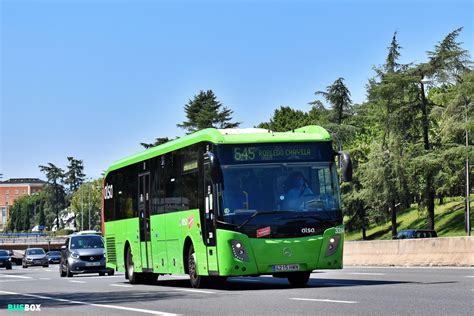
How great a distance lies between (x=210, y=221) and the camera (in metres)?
21.1

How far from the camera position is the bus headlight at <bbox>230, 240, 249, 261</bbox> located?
66.9 ft

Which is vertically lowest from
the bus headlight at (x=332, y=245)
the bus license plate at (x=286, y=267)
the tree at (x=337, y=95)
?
the bus license plate at (x=286, y=267)

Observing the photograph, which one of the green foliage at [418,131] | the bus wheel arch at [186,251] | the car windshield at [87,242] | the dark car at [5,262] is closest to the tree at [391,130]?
the green foliage at [418,131]

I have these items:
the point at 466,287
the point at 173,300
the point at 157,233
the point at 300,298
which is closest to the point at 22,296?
the point at 157,233

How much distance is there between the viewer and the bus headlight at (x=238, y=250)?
20.4m

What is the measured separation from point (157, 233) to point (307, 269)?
565 cm

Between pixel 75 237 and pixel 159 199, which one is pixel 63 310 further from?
pixel 75 237

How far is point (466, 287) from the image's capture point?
1838 centimetres

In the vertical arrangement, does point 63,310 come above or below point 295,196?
below

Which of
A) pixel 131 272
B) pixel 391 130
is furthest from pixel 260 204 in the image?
pixel 391 130

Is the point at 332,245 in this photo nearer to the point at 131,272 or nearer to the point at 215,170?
the point at 215,170

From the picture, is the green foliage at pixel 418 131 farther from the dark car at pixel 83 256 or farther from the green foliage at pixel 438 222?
the dark car at pixel 83 256

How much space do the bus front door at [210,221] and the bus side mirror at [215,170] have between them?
32 cm

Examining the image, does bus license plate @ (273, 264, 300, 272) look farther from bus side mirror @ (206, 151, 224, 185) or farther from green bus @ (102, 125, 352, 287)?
bus side mirror @ (206, 151, 224, 185)
